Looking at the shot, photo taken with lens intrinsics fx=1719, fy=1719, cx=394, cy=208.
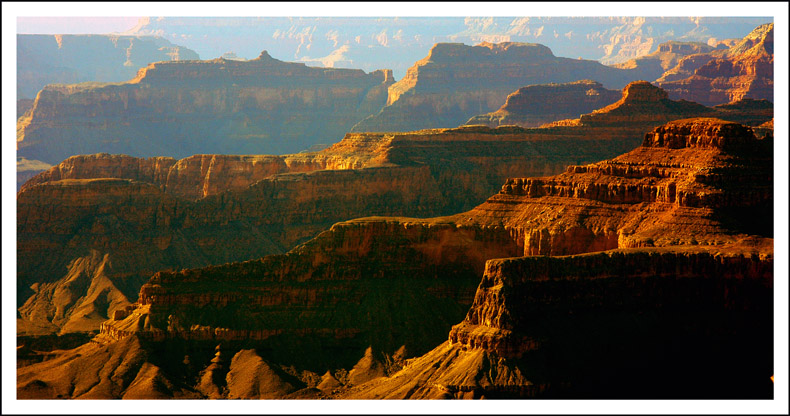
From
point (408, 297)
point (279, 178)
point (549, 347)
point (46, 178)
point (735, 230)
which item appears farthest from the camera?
point (46, 178)

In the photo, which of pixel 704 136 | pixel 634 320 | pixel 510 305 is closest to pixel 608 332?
pixel 634 320

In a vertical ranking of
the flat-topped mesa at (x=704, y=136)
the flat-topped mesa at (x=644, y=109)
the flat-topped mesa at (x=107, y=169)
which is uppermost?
the flat-topped mesa at (x=704, y=136)

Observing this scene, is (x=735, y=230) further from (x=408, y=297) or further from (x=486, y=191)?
(x=486, y=191)

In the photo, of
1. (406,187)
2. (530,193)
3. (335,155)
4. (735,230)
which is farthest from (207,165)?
(735,230)

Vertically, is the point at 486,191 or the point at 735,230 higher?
the point at 735,230

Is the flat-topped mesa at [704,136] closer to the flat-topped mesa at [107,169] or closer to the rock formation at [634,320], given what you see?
the rock formation at [634,320]

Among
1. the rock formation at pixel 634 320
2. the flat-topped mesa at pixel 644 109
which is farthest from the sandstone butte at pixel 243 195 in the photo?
the rock formation at pixel 634 320
